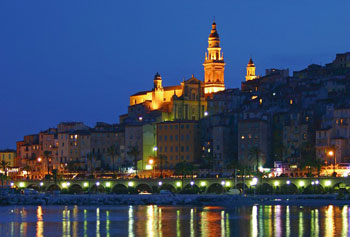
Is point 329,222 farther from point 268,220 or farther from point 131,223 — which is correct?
point 131,223

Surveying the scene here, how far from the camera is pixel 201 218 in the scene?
273ft

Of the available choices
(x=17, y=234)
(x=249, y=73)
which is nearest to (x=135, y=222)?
(x=17, y=234)

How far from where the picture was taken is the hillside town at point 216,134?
404ft

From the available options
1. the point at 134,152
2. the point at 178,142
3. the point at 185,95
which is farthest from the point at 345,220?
the point at 185,95

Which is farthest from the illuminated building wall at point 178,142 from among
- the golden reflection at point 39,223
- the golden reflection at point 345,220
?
the golden reflection at point 345,220

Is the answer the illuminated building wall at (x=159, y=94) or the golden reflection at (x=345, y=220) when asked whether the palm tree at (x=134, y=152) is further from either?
the golden reflection at (x=345, y=220)

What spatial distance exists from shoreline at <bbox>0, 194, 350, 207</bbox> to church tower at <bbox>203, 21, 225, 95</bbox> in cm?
5648

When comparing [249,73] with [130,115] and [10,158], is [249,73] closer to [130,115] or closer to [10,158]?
[130,115]

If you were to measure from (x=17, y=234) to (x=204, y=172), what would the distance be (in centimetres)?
5934

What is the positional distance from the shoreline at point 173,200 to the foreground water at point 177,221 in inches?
99.1

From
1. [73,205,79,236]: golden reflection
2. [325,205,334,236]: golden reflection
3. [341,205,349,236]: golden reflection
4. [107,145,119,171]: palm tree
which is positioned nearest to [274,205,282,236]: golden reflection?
[325,205,334,236]: golden reflection

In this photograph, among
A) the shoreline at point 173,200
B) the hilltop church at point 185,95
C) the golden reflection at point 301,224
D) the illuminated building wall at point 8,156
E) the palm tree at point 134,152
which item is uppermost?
the hilltop church at point 185,95

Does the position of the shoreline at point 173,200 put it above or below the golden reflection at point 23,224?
above

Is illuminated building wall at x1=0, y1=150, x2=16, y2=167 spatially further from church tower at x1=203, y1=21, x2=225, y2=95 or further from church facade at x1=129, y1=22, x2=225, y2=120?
church tower at x1=203, y1=21, x2=225, y2=95
